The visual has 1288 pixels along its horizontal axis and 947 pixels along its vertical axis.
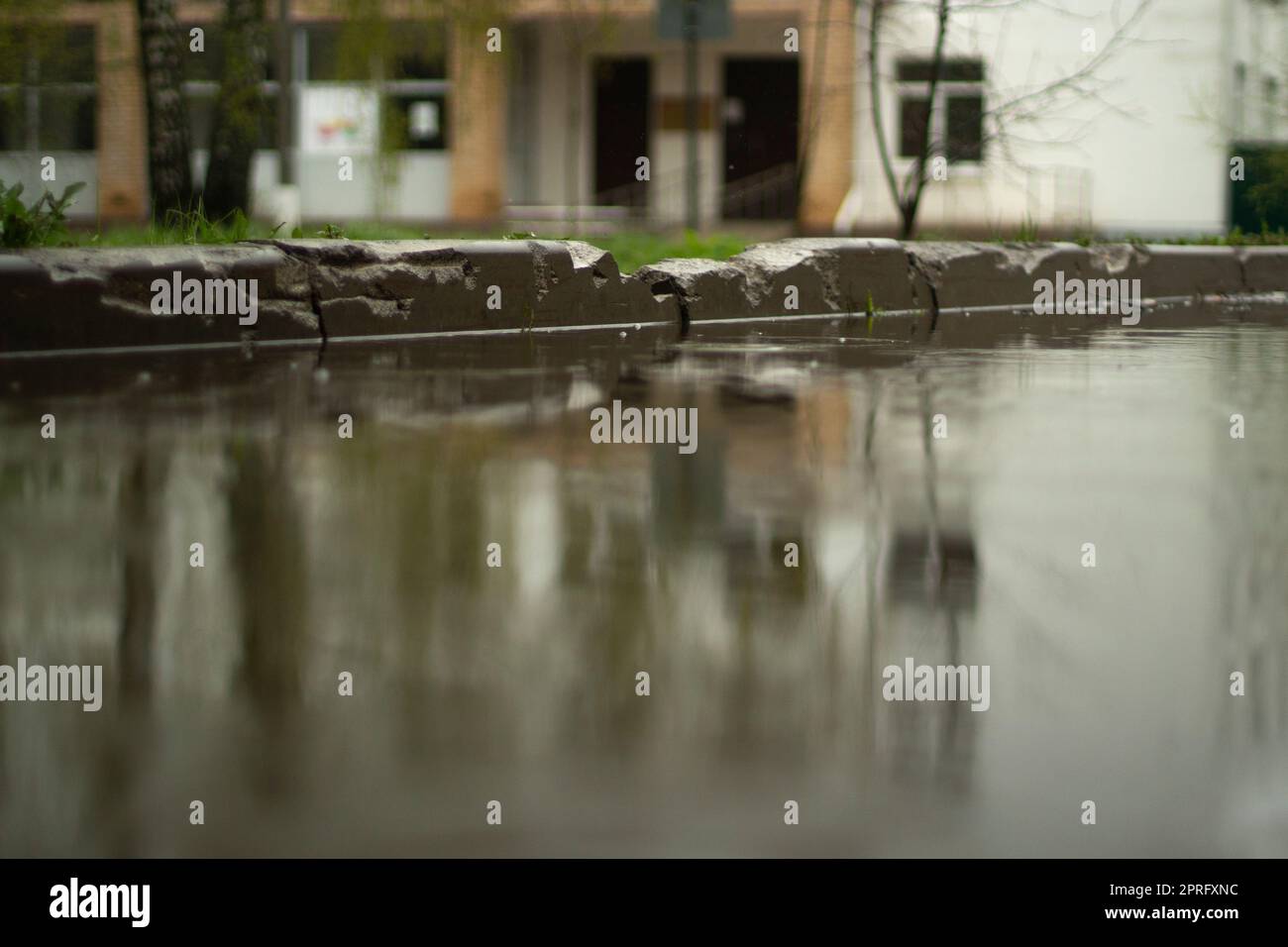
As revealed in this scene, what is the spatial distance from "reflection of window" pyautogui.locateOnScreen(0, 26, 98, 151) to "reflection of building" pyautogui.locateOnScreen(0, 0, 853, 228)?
2.2 inches

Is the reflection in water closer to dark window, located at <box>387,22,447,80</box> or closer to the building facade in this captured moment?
dark window, located at <box>387,22,447,80</box>

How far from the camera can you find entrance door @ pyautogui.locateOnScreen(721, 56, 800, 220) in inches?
1123

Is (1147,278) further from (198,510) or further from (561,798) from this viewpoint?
(561,798)

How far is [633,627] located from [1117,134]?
24687mm

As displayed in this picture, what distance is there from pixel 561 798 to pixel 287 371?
481cm

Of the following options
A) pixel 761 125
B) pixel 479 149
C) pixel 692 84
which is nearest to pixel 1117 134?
pixel 761 125

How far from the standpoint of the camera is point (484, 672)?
299cm

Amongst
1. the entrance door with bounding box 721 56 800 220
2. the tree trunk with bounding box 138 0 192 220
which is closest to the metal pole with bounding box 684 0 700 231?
the tree trunk with bounding box 138 0 192 220

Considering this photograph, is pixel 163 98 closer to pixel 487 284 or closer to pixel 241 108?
pixel 241 108

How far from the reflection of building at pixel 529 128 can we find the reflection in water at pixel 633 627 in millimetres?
22716

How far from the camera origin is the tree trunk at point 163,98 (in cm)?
1180

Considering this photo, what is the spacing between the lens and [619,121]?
3008 centimetres

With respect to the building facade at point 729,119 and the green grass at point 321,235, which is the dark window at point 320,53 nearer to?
the building facade at point 729,119
